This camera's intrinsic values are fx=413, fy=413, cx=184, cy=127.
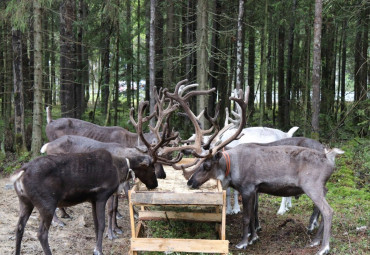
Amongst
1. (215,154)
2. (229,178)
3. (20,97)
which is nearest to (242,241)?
(229,178)

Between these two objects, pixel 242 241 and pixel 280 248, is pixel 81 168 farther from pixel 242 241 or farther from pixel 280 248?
pixel 280 248

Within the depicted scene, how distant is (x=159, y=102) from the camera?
8.30 metres

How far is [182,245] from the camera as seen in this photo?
20.0 feet

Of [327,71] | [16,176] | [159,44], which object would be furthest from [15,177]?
[327,71]

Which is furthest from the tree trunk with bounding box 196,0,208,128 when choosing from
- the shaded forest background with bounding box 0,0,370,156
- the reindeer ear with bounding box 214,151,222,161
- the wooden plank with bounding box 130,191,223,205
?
the wooden plank with bounding box 130,191,223,205

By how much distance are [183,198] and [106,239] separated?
243 centimetres

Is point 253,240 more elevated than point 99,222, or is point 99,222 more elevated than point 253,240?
point 99,222

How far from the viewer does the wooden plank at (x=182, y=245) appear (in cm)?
605

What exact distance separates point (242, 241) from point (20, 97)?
10.5 metres

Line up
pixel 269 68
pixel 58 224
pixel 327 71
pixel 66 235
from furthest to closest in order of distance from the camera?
1. pixel 269 68
2. pixel 327 71
3. pixel 58 224
4. pixel 66 235

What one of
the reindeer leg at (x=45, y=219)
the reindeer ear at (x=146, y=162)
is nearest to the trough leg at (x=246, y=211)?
the reindeer ear at (x=146, y=162)

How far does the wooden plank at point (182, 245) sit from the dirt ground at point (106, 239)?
41.2 inches

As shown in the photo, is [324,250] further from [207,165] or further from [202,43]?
[202,43]

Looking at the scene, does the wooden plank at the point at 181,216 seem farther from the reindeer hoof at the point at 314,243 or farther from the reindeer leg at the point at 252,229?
the reindeer hoof at the point at 314,243
